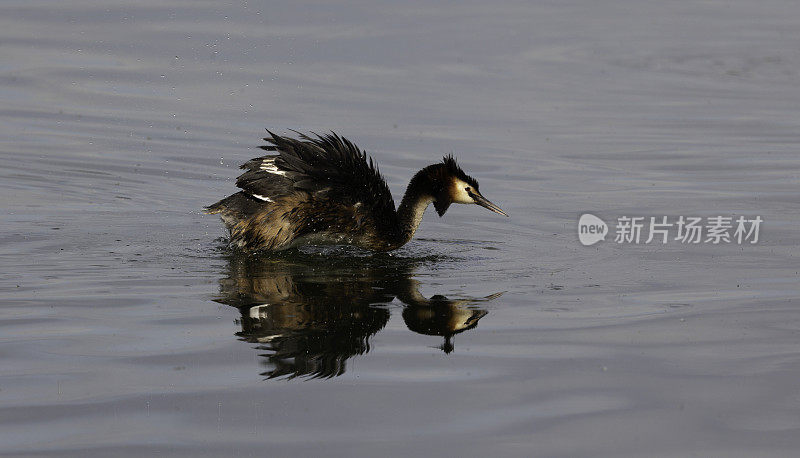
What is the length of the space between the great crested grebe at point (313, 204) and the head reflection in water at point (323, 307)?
0.30m

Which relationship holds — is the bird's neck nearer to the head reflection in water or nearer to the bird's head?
the bird's head

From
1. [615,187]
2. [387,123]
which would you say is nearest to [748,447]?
[615,187]

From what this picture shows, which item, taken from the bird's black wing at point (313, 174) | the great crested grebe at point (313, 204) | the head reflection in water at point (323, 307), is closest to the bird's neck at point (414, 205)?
the great crested grebe at point (313, 204)

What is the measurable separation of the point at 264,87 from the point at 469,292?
958cm

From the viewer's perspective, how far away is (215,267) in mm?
9945

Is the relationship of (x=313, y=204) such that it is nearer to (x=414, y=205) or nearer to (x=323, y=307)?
(x=414, y=205)

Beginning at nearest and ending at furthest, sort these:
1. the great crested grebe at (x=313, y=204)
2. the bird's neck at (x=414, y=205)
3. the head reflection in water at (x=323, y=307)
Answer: the head reflection in water at (x=323, y=307), the great crested grebe at (x=313, y=204), the bird's neck at (x=414, y=205)

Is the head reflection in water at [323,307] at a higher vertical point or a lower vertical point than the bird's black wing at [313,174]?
lower

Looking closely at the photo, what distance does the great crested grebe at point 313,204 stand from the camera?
10781mm

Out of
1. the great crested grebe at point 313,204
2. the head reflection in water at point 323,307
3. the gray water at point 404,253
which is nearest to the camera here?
the gray water at point 404,253

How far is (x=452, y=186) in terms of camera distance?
1138 centimetres

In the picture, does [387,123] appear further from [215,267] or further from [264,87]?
[215,267]

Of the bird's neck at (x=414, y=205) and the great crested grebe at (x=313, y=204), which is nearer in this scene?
the great crested grebe at (x=313, y=204)

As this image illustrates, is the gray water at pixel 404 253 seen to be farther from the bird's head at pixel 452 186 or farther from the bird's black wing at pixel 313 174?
the bird's black wing at pixel 313 174
